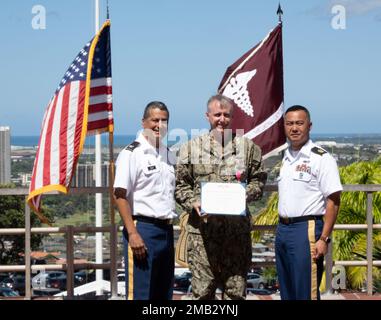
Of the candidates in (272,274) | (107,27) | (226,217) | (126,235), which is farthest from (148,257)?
(272,274)

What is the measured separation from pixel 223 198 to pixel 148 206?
0.52m

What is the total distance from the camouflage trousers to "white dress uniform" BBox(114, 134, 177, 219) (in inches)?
12.6

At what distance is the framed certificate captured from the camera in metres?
5.26

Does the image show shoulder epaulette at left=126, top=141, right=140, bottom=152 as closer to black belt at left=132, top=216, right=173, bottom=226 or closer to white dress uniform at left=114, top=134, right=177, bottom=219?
white dress uniform at left=114, top=134, right=177, bottom=219

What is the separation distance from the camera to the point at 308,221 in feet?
18.0

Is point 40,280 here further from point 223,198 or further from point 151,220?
point 223,198

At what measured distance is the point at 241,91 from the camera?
26.7 feet

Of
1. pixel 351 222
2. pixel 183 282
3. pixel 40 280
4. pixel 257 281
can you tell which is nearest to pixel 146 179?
pixel 183 282

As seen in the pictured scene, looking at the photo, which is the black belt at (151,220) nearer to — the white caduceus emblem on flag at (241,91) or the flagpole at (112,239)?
the flagpole at (112,239)

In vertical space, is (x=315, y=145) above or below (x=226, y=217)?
above

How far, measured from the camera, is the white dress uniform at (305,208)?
17.9 feet
